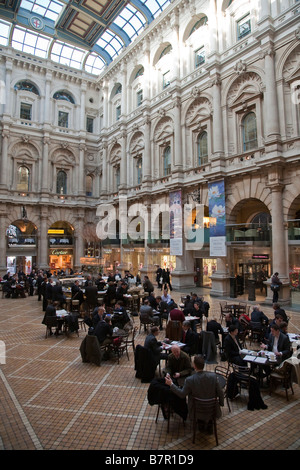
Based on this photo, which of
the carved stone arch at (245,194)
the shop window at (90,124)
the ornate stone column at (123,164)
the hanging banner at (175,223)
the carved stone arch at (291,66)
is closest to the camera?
the carved stone arch at (291,66)

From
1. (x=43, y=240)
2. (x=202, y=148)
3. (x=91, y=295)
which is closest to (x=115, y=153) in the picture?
(x=43, y=240)

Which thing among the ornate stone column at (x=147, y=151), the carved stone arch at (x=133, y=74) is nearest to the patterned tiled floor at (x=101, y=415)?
the ornate stone column at (x=147, y=151)

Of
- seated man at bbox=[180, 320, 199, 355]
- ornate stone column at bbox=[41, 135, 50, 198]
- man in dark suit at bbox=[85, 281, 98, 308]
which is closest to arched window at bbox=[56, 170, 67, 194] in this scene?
ornate stone column at bbox=[41, 135, 50, 198]

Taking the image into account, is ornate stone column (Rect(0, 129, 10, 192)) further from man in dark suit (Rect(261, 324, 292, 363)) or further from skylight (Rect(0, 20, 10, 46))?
man in dark suit (Rect(261, 324, 292, 363))

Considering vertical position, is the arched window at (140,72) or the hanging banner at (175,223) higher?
the arched window at (140,72)

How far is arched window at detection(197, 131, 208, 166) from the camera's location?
19.9 metres

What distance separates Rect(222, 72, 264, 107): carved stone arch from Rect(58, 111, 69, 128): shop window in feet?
63.3

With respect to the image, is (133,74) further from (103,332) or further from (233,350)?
(233,350)

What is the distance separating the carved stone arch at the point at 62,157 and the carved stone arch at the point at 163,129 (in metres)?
11.1

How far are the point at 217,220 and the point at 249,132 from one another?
557 cm

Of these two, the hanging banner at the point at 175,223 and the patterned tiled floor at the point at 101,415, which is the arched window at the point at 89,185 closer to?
the hanging banner at the point at 175,223

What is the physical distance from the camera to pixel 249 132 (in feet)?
56.6

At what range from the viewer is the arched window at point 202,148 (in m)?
19.9

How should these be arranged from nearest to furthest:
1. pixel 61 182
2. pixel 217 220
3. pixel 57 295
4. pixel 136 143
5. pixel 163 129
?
pixel 57 295
pixel 217 220
pixel 163 129
pixel 136 143
pixel 61 182
